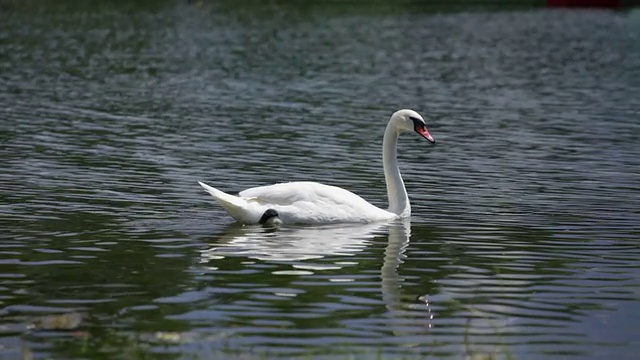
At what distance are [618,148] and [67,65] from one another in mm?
26116

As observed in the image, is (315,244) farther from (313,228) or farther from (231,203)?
(231,203)

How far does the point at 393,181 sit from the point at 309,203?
5.43 ft

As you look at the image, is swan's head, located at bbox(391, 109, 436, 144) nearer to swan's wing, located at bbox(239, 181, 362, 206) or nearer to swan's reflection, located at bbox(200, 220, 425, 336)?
swan's reflection, located at bbox(200, 220, 425, 336)

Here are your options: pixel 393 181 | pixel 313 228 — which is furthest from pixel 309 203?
pixel 393 181

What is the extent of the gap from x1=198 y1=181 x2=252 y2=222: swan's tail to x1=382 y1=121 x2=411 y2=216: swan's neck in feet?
7.10

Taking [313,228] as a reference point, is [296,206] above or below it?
above

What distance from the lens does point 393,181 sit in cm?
1997

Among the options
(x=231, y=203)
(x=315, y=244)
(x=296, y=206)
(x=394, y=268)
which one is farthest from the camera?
(x=296, y=206)

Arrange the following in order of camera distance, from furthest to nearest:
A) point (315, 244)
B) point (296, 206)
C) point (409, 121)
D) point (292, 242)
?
point (409, 121) < point (296, 206) < point (292, 242) < point (315, 244)

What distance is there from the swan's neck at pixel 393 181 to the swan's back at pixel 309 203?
2.52 feet

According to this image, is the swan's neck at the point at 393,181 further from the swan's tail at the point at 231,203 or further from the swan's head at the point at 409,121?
the swan's tail at the point at 231,203

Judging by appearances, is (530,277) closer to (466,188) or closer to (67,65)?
(466,188)

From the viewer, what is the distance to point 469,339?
1205 cm

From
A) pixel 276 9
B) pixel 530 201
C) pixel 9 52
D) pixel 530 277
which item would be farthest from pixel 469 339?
pixel 276 9
